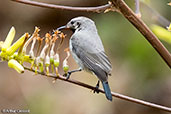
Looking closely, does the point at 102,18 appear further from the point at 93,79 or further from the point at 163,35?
the point at 163,35

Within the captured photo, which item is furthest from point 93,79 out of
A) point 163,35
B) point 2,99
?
point 163,35

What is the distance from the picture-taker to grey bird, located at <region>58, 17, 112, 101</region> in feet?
9.81

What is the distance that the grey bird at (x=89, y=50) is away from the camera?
9.81 ft

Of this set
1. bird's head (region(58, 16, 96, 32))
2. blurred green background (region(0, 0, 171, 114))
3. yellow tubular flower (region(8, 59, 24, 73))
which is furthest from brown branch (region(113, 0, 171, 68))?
blurred green background (region(0, 0, 171, 114))

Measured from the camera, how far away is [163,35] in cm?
225

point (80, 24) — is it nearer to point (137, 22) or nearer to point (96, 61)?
point (96, 61)

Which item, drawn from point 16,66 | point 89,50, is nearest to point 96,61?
point 89,50

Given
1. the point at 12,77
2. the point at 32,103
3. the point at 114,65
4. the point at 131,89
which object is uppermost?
the point at 12,77

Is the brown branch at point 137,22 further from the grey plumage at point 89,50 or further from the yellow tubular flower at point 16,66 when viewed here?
the grey plumage at point 89,50

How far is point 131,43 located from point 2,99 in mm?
2609

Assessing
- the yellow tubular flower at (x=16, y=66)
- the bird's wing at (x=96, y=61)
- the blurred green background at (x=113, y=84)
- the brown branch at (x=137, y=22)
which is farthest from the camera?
the blurred green background at (x=113, y=84)

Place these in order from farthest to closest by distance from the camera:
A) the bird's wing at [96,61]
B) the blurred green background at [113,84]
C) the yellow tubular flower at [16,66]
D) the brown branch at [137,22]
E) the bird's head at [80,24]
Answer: the blurred green background at [113,84], the bird's head at [80,24], the bird's wing at [96,61], the yellow tubular flower at [16,66], the brown branch at [137,22]

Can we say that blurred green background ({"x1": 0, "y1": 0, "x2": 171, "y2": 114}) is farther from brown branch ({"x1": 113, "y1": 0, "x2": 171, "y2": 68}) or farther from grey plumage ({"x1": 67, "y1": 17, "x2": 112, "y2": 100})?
brown branch ({"x1": 113, "y1": 0, "x2": 171, "y2": 68})

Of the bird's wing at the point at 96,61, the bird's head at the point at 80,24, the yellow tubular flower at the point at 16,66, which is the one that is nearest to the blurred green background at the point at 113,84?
the bird's head at the point at 80,24
